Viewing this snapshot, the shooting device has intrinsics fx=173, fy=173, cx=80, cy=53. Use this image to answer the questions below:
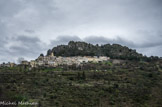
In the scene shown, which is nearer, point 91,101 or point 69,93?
point 91,101

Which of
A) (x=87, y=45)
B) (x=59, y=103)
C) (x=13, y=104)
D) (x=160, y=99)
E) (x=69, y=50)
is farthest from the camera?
(x=87, y=45)

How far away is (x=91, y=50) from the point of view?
267 ft

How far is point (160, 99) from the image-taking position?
2112 centimetres

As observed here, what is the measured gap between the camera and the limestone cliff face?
75438 mm

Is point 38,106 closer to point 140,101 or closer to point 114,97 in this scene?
point 114,97

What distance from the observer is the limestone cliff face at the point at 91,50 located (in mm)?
75438

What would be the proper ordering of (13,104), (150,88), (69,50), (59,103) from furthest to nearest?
(69,50)
(150,88)
(59,103)
(13,104)

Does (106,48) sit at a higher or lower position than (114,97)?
higher

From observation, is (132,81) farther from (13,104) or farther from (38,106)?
(13,104)

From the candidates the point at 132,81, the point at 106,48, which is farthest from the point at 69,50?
the point at 132,81

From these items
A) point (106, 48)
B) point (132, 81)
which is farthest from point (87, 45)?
point (132, 81)

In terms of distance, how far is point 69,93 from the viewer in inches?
A: 898

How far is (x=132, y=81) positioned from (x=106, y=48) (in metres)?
54.7

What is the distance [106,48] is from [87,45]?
9.38 meters
